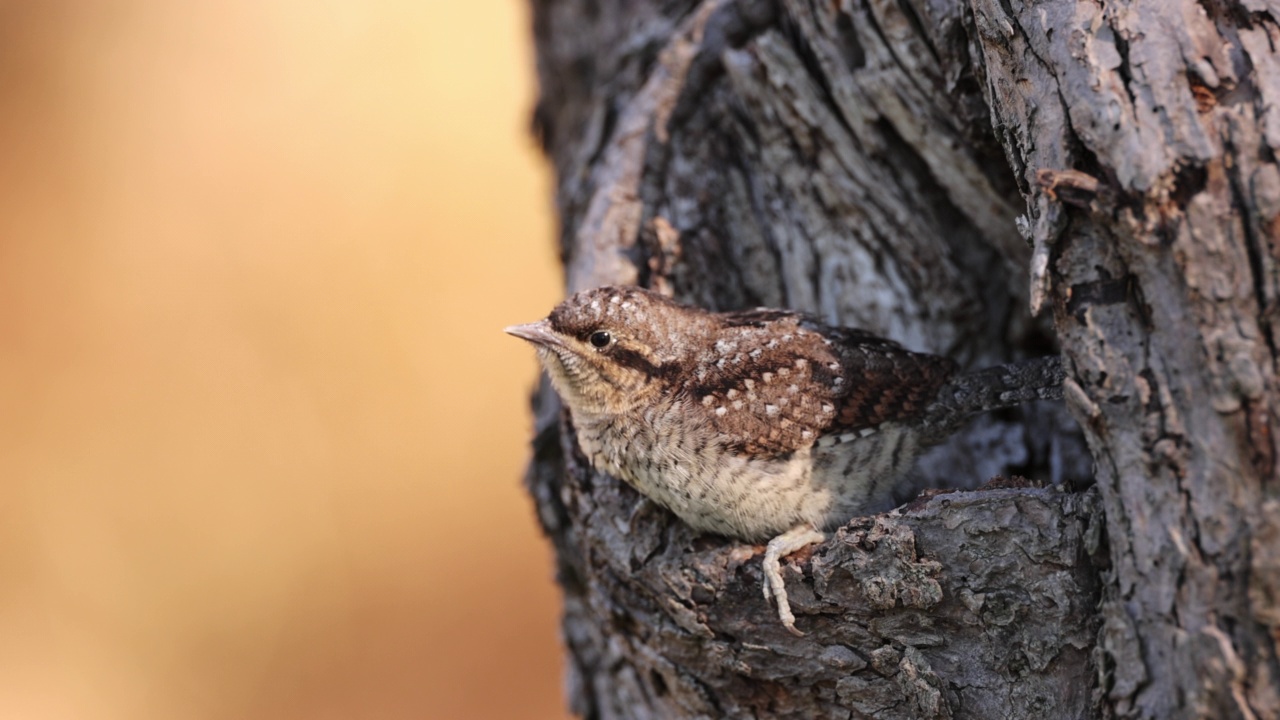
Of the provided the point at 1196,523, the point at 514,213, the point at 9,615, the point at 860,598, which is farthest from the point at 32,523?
the point at 1196,523

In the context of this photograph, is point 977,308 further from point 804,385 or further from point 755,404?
point 755,404

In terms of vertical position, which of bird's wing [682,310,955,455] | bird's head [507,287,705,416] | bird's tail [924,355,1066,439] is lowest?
bird's tail [924,355,1066,439]

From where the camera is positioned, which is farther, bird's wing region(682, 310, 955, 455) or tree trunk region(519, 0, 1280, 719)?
bird's wing region(682, 310, 955, 455)

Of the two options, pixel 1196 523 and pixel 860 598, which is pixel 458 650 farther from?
pixel 1196 523

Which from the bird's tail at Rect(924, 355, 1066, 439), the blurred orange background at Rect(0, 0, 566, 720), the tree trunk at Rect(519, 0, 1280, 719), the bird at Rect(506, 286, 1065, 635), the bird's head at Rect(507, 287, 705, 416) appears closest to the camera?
the tree trunk at Rect(519, 0, 1280, 719)

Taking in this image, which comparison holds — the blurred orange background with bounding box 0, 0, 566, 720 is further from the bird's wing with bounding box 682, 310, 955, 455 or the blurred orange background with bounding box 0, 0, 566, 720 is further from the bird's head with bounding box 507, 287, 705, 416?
the bird's wing with bounding box 682, 310, 955, 455

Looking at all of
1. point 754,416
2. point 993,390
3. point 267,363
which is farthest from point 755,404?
point 267,363

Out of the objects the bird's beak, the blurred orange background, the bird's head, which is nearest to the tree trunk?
the bird's head

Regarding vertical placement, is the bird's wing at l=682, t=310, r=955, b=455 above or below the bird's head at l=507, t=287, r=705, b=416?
below

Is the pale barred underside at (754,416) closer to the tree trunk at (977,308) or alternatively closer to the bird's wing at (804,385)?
the bird's wing at (804,385)
